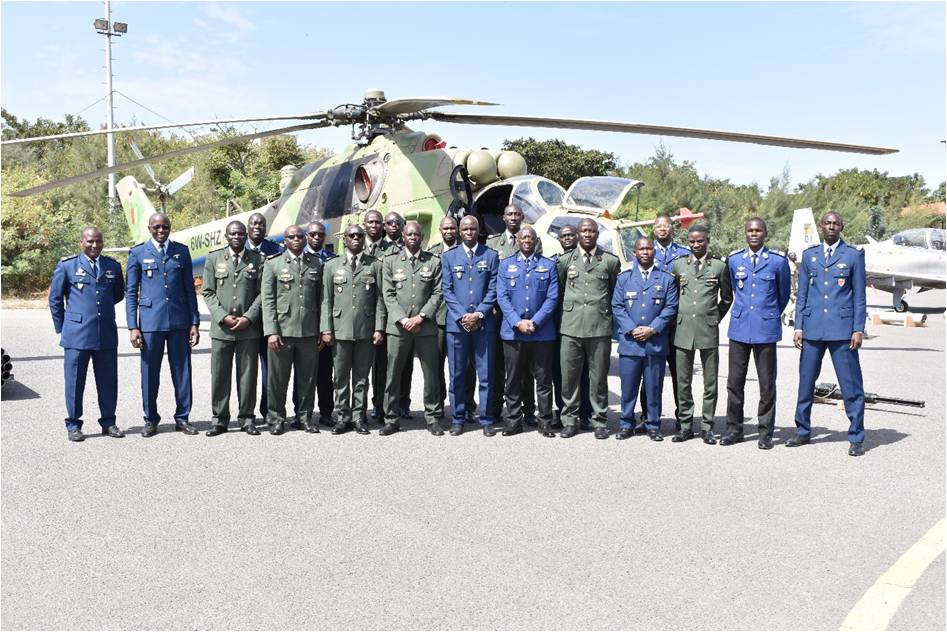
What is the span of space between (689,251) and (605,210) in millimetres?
1939

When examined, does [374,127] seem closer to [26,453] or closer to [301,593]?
[26,453]

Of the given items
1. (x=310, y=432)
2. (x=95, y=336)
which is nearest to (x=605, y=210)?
(x=310, y=432)

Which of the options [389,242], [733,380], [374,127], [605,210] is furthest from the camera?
[374,127]

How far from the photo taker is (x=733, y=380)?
5574 millimetres

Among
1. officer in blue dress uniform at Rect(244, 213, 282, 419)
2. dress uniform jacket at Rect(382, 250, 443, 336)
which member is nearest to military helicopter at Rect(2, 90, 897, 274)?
officer in blue dress uniform at Rect(244, 213, 282, 419)

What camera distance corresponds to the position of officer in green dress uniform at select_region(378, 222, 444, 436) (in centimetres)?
585

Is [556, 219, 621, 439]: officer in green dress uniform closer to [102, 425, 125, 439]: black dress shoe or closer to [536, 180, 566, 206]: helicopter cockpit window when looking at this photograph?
[536, 180, 566, 206]: helicopter cockpit window

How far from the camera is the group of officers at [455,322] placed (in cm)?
558

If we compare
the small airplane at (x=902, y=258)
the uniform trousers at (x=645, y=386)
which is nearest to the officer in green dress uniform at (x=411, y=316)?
the uniform trousers at (x=645, y=386)

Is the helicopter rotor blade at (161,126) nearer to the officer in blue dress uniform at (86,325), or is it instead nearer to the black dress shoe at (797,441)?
the officer in blue dress uniform at (86,325)

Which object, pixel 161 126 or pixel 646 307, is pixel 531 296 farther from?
pixel 161 126

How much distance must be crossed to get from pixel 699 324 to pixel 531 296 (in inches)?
51.5

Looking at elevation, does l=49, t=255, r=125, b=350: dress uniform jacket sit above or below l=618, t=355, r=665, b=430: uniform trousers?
above

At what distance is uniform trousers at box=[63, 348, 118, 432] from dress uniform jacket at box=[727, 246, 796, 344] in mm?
4848
